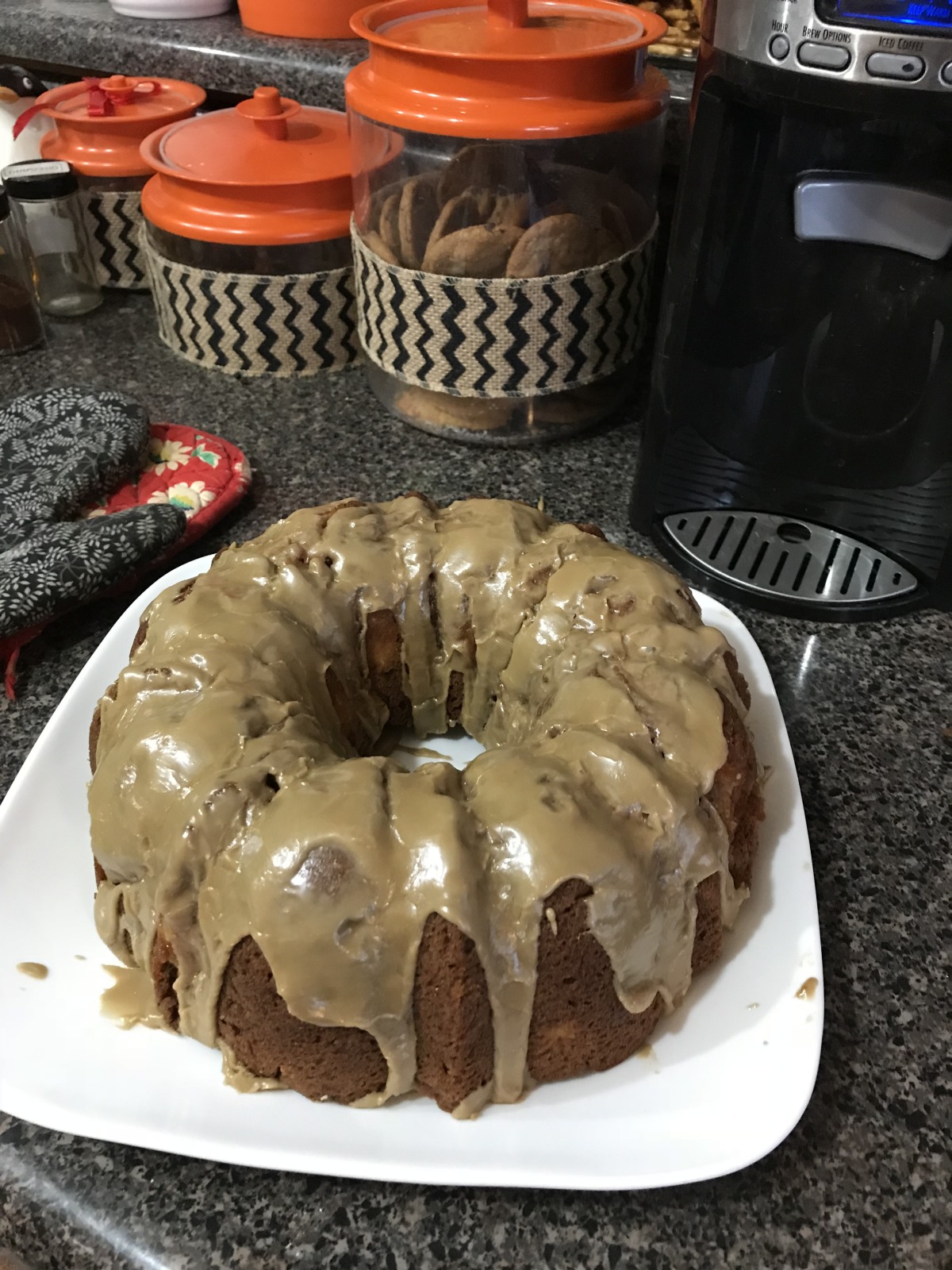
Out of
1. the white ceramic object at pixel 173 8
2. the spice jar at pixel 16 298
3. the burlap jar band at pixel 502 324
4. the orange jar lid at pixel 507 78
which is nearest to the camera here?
the orange jar lid at pixel 507 78

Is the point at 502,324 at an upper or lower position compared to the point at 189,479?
upper

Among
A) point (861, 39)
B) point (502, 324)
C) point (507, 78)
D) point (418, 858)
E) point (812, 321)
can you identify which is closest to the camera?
point (418, 858)

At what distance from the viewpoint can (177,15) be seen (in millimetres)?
1594

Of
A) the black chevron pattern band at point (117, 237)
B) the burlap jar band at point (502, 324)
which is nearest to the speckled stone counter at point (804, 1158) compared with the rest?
the burlap jar band at point (502, 324)

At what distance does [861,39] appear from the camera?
27.2 inches

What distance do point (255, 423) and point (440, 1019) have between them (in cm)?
93

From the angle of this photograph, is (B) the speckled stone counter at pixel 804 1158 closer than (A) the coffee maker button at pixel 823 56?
Yes

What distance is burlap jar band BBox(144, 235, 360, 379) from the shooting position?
129 centimetres

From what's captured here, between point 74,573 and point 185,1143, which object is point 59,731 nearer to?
point 74,573

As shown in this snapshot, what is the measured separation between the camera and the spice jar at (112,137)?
1438 millimetres

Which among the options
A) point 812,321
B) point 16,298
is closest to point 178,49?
point 16,298

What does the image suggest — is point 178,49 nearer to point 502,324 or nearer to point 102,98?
point 102,98

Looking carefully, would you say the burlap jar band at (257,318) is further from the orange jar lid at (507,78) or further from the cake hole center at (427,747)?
the cake hole center at (427,747)

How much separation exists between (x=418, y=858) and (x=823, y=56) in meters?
0.64
